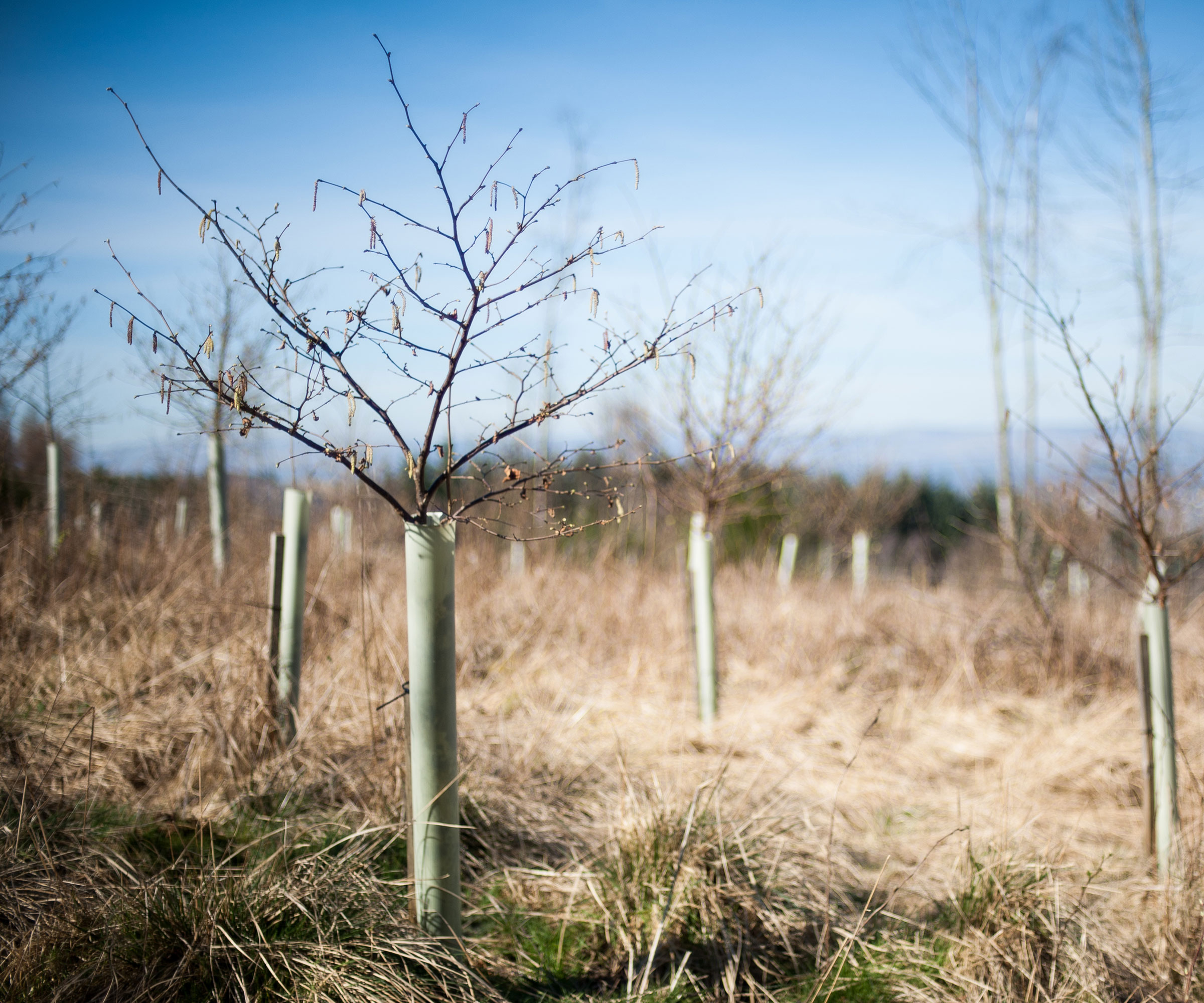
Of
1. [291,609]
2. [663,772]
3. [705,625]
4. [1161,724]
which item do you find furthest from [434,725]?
[705,625]

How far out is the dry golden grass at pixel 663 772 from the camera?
7.57 ft

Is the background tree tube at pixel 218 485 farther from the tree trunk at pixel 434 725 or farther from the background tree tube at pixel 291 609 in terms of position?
the tree trunk at pixel 434 725

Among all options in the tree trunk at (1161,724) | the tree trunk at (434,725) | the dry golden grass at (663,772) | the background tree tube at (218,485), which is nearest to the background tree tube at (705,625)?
the dry golden grass at (663,772)

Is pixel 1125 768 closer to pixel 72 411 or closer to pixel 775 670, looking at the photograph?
pixel 775 670

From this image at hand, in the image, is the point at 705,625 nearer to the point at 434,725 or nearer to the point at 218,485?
the point at 434,725

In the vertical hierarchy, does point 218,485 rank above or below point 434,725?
above

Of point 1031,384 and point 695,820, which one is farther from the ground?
point 1031,384

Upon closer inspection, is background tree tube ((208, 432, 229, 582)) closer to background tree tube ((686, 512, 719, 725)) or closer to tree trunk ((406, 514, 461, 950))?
background tree tube ((686, 512, 719, 725))

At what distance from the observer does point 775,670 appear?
628 cm

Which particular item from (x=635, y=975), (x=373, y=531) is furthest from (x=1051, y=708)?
(x=373, y=531)

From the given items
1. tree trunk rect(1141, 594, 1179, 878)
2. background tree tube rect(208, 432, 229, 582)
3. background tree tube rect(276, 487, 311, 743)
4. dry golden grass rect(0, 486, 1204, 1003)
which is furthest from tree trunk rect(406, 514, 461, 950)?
background tree tube rect(208, 432, 229, 582)

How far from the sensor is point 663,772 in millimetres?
3900

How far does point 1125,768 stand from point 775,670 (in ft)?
8.02

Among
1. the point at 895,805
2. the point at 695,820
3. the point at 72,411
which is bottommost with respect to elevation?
the point at 895,805
